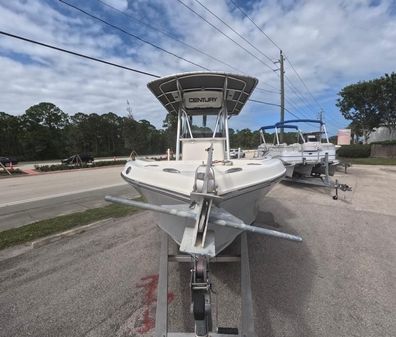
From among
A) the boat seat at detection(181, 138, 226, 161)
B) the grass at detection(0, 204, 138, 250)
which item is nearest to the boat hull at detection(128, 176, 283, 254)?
the boat seat at detection(181, 138, 226, 161)

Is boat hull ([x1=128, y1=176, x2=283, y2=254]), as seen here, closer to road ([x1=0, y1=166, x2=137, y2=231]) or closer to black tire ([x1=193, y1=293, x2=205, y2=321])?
black tire ([x1=193, y1=293, x2=205, y2=321])

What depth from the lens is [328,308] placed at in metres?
3.08

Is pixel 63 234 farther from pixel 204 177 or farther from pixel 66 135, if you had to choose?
pixel 66 135

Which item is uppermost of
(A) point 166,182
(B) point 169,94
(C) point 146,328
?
(B) point 169,94

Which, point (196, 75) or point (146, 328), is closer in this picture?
point (146, 328)

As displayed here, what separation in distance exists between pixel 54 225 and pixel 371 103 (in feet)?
111

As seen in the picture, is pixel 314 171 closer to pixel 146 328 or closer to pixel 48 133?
pixel 146 328

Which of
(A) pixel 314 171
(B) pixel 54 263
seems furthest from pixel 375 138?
(B) pixel 54 263

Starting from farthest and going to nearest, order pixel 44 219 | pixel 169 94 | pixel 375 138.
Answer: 1. pixel 375 138
2. pixel 44 219
3. pixel 169 94

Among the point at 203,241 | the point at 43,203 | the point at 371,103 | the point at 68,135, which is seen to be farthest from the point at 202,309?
the point at 68,135

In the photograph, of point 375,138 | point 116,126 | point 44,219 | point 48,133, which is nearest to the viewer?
point 44,219

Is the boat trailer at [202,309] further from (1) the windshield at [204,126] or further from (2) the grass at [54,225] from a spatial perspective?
(2) the grass at [54,225]

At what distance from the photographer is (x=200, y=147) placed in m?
5.51

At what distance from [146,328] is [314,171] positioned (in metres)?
11.5
